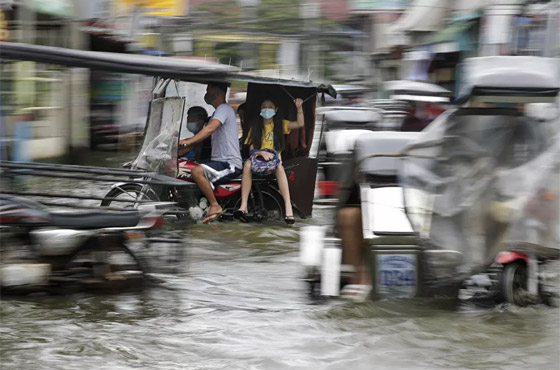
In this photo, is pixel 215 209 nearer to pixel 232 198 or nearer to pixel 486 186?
pixel 232 198

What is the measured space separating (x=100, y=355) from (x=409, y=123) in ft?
19.6

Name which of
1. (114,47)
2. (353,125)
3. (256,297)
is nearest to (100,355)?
(256,297)

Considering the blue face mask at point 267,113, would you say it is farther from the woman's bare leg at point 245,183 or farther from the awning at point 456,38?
the awning at point 456,38

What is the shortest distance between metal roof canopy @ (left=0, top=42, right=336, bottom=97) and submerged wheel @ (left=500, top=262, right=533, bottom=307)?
292 centimetres

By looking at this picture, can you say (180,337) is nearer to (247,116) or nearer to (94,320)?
(94,320)

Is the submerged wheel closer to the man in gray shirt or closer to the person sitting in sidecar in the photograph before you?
the person sitting in sidecar

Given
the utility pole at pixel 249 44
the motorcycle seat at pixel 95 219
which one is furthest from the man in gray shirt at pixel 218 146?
the utility pole at pixel 249 44

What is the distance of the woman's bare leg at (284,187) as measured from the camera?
1052 centimetres

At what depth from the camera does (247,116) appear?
11.0 meters

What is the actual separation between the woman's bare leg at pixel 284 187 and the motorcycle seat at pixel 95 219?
4.16 metres

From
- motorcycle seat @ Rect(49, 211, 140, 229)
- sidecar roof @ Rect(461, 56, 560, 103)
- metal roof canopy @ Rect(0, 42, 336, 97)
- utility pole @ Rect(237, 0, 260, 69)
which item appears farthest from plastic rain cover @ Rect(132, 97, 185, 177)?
utility pole @ Rect(237, 0, 260, 69)

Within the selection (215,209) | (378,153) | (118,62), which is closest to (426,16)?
(215,209)

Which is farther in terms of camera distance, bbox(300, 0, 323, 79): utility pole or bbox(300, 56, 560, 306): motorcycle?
bbox(300, 0, 323, 79): utility pole

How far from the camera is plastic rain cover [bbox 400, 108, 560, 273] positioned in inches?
227
